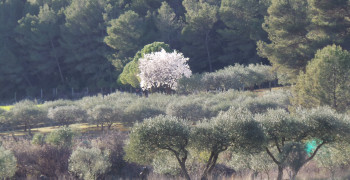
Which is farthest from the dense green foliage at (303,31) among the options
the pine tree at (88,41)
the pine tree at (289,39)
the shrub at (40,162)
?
the pine tree at (88,41)

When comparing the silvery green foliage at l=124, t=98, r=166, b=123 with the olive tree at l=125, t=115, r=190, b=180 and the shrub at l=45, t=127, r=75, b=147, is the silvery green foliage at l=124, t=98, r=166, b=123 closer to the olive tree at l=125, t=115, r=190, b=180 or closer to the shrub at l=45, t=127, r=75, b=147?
the shrub at l=45, t=127, r=75, b=147

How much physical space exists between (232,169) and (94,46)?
1993 inches

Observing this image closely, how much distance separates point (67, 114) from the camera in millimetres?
37594

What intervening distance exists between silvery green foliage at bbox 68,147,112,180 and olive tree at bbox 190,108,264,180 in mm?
5624

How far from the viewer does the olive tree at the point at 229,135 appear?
1884 centimetres

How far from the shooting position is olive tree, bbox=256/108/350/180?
19.2 meters

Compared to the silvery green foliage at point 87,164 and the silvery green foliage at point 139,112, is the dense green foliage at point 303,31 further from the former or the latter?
the silvery green foliage at point 87,164

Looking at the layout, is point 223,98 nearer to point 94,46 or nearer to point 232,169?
point 232,169

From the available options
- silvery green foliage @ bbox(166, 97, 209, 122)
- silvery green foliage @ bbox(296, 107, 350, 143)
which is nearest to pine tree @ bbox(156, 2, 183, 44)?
silvery green foliage @ bbox(166, 97, 209, 122)

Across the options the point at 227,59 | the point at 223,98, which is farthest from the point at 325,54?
the point at 227,59

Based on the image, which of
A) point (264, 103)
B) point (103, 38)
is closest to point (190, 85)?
point (264, 103)

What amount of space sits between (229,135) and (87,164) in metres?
7.66

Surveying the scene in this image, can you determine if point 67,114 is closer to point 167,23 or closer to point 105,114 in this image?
point 105,114

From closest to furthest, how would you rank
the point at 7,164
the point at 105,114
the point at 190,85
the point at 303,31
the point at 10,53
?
the point at 7,164
the point at 105,114
the point at 303,31
the point at 190,85
the point at 10,53
